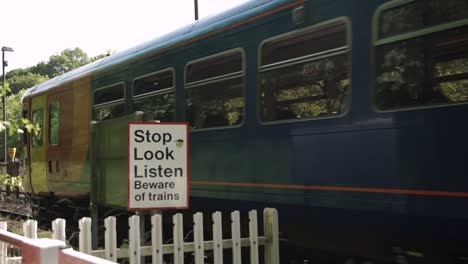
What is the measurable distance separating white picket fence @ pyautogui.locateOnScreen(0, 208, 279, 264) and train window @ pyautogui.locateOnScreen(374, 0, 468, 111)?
1.59 metres

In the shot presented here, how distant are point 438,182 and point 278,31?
229cm

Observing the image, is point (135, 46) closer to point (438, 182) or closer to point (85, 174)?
point (85, 174)

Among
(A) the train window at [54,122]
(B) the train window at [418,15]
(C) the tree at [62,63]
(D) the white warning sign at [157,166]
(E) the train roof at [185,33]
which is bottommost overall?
(D) the white warning sign at [157,166]

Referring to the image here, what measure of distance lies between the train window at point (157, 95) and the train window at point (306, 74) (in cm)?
180

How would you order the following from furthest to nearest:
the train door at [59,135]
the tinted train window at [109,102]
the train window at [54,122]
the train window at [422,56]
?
1. the train window at [54,122]
2. the train door at [59,135]
3. the tinted train window at [109,102]
4. the train window at [422,56]

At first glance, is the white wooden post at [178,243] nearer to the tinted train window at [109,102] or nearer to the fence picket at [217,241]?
the fence picket at [217,241]

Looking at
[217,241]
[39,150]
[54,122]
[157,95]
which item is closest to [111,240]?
[217,241]

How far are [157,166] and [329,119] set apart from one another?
1.52 m

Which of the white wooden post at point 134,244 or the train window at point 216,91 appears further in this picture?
the train window at point 216,91

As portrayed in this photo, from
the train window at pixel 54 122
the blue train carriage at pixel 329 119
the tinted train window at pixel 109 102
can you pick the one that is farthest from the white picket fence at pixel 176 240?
the train window at pixel 54 122

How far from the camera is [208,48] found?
6.65 meters

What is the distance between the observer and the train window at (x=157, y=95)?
23.9 ft

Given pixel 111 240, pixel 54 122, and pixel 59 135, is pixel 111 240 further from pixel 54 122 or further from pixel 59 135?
pixel 54 122

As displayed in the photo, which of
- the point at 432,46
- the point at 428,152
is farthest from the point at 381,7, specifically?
the point at 428,152
